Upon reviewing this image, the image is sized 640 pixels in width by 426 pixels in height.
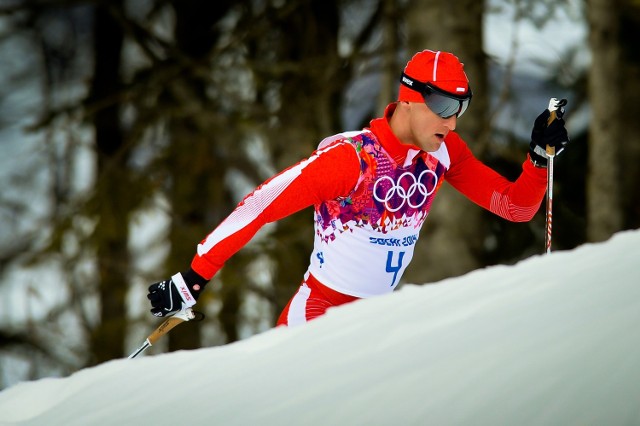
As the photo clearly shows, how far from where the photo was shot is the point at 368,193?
3332mm

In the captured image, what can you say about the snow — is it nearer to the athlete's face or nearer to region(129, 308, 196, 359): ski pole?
region(129, 308, 196, 359): ski pole

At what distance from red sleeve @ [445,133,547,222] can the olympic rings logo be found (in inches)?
9.2

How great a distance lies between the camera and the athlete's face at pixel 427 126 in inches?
132

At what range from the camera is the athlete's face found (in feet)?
11.0

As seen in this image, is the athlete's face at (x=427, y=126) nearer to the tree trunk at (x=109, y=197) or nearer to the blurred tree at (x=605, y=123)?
the blurred tree at (x=605, y=123)

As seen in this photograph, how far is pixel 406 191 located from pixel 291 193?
42cm

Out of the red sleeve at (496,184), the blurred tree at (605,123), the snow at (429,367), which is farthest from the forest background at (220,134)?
the snow at (429,367)

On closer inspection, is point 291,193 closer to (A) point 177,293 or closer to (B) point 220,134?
(A) point 177,293

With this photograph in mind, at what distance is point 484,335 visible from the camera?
7.88 feet

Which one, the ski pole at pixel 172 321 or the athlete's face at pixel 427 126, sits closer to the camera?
the athlete's face at pixel 427 126

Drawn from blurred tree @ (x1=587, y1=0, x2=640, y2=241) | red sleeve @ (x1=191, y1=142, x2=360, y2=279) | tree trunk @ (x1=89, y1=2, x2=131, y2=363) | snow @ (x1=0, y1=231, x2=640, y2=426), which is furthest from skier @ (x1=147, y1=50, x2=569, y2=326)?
tree trunk @ (x1=89, y1=2, x2=131, y2=363)

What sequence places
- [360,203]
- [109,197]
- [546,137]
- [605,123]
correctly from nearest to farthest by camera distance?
[360,203] → [546,137] → [605,123] → [109,197]

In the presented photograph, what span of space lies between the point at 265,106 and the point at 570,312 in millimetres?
6921

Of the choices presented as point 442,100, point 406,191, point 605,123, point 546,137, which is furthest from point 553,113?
point 605,123
